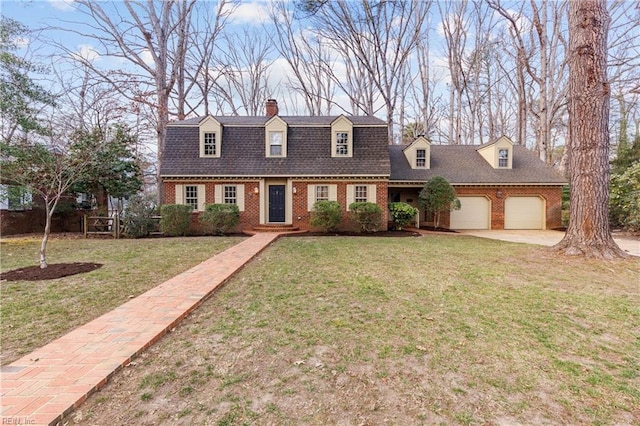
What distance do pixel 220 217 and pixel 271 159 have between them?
3.78 meters

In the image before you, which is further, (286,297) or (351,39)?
(351,39)

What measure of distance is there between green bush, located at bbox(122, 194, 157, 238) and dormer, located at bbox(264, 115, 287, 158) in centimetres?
580

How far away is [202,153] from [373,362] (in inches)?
538

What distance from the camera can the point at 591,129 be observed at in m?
7.06

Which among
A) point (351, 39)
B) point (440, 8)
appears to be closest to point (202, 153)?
point (351, 39)

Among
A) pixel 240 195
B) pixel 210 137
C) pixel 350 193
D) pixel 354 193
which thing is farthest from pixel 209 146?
pixel 354 193

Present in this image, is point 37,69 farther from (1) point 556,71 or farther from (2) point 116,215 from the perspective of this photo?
(1) point 556,71

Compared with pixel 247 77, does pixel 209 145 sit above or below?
below

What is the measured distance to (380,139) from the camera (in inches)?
563

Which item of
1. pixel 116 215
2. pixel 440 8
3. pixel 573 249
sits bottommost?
pixel 573 249

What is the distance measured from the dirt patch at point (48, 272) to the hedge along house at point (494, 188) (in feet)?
41.9

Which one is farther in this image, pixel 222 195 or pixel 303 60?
pixel 303 60

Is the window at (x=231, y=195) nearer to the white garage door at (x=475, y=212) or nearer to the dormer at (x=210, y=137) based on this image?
the dormer at (x=210, y=137)

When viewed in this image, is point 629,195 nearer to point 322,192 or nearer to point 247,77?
point 322,192
